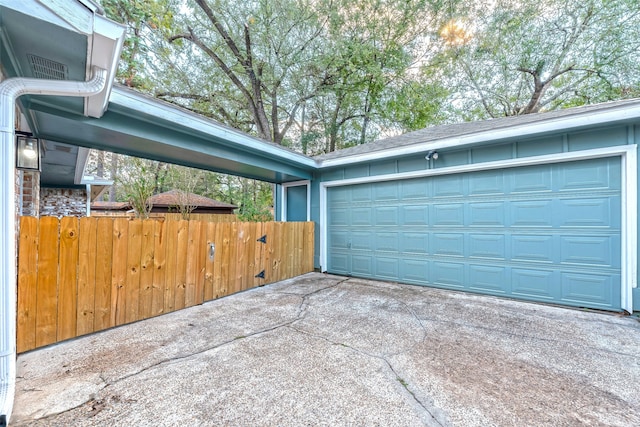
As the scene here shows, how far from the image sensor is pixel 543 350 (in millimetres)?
2666

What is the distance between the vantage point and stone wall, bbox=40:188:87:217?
7.46 meters

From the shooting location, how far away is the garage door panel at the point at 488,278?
14.8ft

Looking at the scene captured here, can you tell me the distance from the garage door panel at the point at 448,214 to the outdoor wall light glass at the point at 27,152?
5.79 metres

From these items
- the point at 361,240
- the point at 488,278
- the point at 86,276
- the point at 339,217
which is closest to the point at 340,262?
the point at 361,240

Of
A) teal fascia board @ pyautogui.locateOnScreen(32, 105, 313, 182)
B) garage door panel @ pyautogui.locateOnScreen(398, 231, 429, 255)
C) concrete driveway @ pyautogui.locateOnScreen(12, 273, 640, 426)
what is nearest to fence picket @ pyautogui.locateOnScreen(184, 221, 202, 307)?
concrete driveway @ pyautogui.locateOnScreen(12, 273, 640, 426)

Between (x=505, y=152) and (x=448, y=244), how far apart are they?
187 centimetres

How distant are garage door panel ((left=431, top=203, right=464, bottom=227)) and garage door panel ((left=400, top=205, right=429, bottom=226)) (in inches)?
6.0

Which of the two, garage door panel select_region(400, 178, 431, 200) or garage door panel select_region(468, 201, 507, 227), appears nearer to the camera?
garage door panel select_region(468, 201, 507, 227)

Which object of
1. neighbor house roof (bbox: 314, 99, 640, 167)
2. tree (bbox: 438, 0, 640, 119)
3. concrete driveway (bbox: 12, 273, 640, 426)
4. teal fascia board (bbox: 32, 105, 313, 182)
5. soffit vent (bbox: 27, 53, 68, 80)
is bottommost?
concrete driveway (bbox: 12, 273, 640, 426)

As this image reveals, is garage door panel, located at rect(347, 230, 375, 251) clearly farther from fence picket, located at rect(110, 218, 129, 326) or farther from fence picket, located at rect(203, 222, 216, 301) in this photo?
fence picket, located at rect(110, 218, 129, 326)

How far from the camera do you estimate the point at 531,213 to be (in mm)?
4293

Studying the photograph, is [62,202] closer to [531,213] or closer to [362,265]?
[362,265]

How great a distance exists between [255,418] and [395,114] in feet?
40.2

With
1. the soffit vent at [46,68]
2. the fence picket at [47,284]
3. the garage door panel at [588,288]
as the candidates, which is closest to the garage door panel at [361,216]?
the garage door panel at [588,288]
